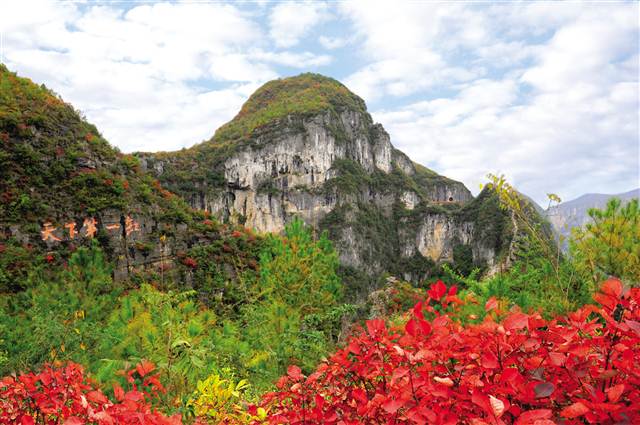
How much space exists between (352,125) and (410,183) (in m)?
20.7

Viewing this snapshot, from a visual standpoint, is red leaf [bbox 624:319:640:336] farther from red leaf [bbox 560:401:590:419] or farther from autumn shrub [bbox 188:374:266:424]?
autumn shrub [bbox 188:374:266:424]

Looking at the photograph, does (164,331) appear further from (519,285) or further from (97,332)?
(519,285)

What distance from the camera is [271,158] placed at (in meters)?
75.5

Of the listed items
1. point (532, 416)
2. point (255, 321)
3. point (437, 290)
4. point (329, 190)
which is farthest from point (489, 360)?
point (329, 190)

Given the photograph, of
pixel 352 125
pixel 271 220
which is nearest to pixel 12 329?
pixel 271 220

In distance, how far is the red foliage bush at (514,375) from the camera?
1.20m

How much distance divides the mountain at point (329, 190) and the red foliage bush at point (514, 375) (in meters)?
68.3

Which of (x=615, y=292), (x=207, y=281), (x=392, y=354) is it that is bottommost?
(x=207, y=281)

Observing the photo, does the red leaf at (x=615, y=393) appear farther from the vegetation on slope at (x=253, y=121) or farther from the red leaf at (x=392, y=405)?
the vegetation on slope at (x=253, y=121)

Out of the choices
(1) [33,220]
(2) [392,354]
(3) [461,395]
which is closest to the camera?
(3) [461,395]

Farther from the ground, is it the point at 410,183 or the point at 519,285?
the point at 410,183

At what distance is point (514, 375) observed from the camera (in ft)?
4.05

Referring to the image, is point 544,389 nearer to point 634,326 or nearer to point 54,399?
point 634,326

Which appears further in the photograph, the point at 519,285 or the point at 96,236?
the point at 96,236
